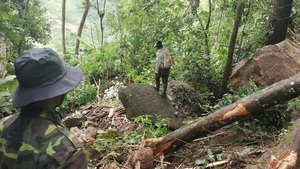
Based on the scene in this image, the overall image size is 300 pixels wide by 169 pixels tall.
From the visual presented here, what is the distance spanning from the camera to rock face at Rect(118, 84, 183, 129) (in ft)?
24.0

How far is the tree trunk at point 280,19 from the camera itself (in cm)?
812

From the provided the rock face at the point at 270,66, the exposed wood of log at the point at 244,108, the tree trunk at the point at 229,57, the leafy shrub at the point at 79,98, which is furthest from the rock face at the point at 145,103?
the leafy shrub at the point at 79,98

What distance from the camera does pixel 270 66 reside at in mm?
7402

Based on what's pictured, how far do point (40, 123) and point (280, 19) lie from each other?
7.50 meters

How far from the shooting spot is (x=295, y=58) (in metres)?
7.53

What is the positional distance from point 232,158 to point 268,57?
11.7ft

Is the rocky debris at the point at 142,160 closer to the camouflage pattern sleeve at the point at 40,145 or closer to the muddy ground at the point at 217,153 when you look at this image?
the muddy ground at the point at 217,153

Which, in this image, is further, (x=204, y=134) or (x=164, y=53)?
(x=164, y=53)

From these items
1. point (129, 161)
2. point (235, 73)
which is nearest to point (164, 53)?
point (235, 73)

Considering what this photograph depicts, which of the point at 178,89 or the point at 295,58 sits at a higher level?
the point at 295,58

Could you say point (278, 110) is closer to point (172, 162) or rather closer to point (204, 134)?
point (204, 134)

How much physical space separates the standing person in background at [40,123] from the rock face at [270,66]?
607cm

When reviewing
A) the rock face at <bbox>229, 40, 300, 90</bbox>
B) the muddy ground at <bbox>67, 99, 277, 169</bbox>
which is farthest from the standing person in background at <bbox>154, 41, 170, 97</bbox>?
the rock face at <bbox>229, 40, 300, 90</bbox>

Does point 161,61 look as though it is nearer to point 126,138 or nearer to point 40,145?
point 126,138
